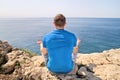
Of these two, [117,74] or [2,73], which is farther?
[2,73]

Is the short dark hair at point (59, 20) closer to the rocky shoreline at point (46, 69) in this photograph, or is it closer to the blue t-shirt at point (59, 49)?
the blue t-shirt at point (59, 49)

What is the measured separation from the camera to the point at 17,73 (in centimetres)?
642

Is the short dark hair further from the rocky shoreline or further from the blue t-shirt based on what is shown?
the rocky shoreline

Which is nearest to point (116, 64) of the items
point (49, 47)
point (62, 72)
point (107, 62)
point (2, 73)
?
point (107, 62)

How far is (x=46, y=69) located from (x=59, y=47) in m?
1.15

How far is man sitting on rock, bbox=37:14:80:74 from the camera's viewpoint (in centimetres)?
541

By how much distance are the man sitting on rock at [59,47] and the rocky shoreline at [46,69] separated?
0.32 meters

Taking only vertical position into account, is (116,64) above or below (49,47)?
below

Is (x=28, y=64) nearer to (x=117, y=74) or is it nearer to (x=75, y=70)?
(x=75, y=70)

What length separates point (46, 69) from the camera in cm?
613

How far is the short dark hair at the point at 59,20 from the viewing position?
5.32m

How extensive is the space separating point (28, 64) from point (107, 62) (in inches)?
128

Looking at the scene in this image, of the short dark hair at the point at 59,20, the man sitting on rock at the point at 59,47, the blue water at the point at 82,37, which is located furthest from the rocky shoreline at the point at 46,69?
the blue water at the point at 82,37

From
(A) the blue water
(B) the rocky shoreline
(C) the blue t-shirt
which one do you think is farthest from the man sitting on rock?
(A) the blue water
